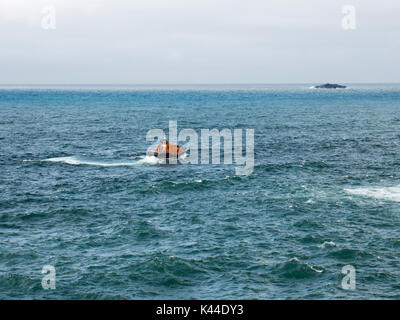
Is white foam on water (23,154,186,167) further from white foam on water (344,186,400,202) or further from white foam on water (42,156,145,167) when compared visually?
white foam on water (344,186,400,202)

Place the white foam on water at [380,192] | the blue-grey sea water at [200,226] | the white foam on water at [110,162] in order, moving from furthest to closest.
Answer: the white foam on water at [110,162] → the white foam on water at [380,192] → the blue-grey sea water at [200,226]

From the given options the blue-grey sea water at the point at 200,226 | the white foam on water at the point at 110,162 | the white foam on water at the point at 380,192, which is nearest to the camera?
the blue-grey sea water at the point at 200,226

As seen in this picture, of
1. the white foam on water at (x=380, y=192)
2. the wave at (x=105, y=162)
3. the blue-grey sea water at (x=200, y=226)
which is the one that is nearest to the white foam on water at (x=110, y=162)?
the wave at (x=105, y=162)

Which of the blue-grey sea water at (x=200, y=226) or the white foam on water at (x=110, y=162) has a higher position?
the white foam on water at (x=110, y=162)

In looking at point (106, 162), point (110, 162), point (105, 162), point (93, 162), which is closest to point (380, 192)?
point (110, 162)

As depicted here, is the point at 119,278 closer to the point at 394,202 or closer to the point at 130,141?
the point at 394,202

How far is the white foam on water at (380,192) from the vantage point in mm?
60156

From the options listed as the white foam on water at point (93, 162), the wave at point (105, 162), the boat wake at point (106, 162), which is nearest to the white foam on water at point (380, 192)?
the boat wake at point (106, 162)

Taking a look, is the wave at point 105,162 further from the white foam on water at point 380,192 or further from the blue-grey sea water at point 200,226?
the white foam on water at point 380,192

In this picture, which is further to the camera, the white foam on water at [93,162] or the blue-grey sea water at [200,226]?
the white foam on water at [93,162]

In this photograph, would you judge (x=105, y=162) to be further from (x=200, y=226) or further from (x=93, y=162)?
(x=200, y=226)

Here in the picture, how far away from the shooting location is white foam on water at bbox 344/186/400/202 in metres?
60.2

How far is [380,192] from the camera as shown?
62.6 metres

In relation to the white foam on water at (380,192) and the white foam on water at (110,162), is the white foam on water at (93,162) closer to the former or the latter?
the white foam on water at (110,162)
